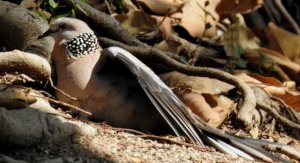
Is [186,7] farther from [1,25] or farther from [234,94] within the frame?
[1,25]

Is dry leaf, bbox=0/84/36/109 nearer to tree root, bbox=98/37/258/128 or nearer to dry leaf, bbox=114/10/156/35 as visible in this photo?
tree root, bbox=98/37/258/128

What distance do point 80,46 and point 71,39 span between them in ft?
0.25

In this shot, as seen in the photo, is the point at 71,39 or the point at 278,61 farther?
the point at 278,61

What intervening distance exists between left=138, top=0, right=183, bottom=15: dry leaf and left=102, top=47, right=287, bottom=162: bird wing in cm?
167

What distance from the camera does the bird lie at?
4.21m

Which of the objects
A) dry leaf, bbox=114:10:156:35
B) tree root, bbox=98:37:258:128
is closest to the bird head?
tree root, bbox=98:37:258:128

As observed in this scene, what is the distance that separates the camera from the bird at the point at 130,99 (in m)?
4.21

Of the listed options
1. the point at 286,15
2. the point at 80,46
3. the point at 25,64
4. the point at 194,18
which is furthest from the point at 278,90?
the point at 286,15

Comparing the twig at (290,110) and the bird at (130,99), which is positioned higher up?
the bird at (130,99)

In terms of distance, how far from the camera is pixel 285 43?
6633mm

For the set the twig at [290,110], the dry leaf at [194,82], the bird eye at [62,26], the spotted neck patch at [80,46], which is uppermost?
the bird eye at [62,26]

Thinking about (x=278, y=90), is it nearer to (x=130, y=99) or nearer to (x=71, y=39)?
(x=130, y=99)

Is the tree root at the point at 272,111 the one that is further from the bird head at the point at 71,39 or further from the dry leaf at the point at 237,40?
the bird head at the point at 71,39

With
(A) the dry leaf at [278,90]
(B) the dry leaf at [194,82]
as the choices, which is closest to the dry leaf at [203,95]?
(B) the dry leaf at [194,82]
